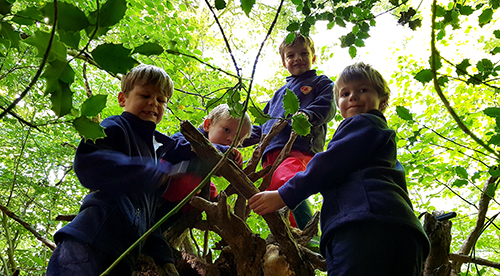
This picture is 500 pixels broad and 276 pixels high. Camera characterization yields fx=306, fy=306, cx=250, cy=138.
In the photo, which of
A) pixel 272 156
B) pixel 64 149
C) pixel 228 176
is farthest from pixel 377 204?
pixel 64 149

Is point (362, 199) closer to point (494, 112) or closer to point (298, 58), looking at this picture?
point (494, 112)

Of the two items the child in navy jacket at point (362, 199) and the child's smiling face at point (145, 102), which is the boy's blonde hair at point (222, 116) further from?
the child in navy jacket at point (362, 199)

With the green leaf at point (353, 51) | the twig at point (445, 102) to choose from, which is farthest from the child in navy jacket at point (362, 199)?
the twig at point (445, 102)

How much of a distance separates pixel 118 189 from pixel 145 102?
558 mm

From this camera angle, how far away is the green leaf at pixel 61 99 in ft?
1.85

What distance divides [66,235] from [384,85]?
186 cm

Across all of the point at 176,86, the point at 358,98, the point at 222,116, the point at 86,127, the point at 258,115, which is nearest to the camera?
the point at 86,127

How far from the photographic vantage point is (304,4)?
147 centimetres

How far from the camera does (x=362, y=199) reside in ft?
4.45

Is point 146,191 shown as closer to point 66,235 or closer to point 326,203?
point 66,235

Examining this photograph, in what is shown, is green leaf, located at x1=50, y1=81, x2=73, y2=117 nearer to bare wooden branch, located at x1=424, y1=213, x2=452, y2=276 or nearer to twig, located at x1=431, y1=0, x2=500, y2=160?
twig, located at x1=431, y1=0, x2=500, y2=160

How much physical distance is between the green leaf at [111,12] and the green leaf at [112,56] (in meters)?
0.04

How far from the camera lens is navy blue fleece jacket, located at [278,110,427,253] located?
1379 millimetres

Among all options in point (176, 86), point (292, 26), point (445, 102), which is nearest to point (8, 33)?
point (445, 102)
